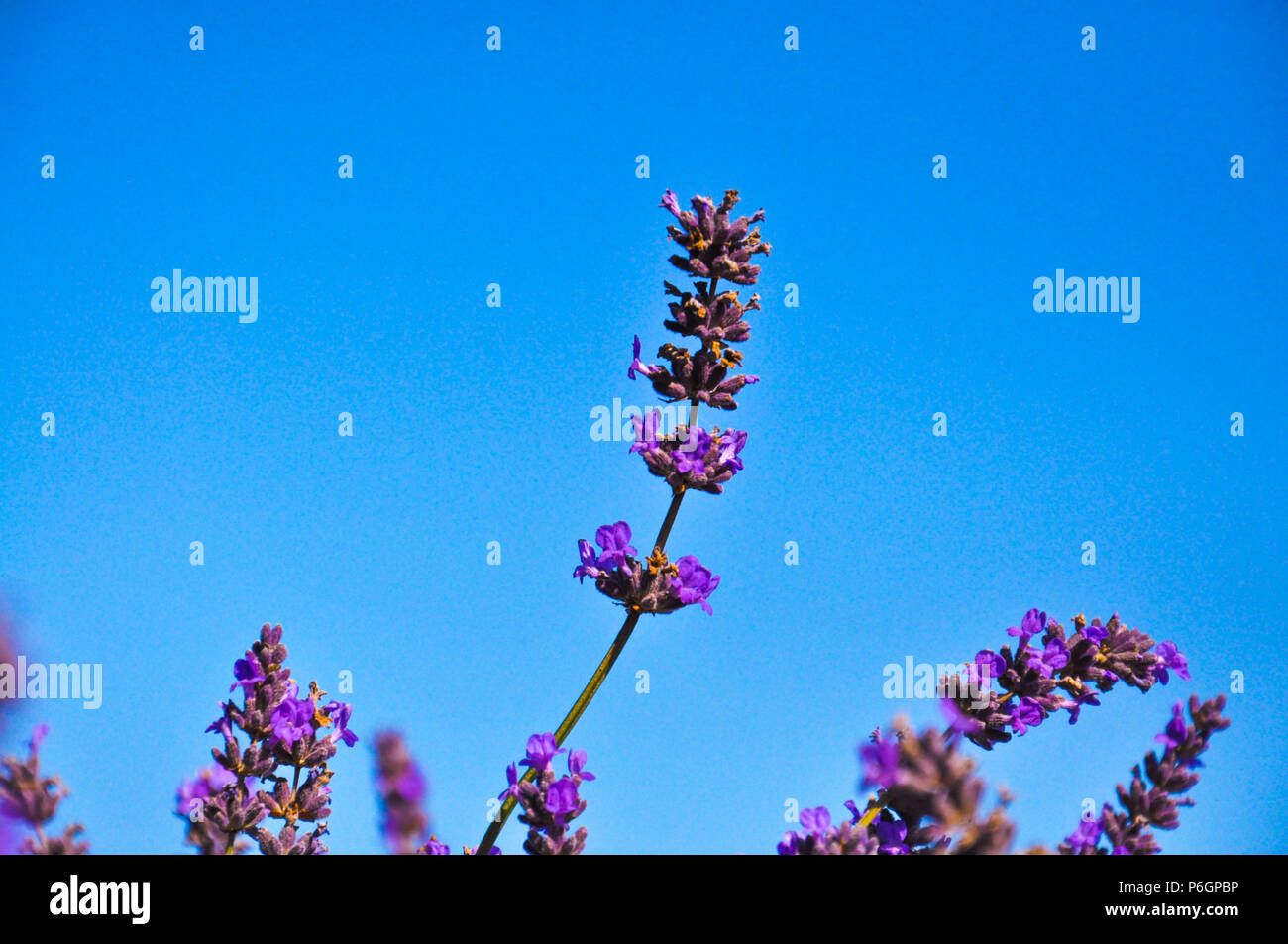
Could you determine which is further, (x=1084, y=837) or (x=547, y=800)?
(x=1084, y=837)

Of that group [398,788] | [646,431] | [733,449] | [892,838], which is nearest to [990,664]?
[892,838]

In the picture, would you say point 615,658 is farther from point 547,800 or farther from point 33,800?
point 33,800

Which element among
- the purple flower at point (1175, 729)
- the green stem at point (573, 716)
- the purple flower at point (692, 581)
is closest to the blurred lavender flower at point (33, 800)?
the green stem at point (573, 716)

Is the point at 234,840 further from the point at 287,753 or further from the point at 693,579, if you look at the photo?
the point at 693,579

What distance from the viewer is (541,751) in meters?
2.11

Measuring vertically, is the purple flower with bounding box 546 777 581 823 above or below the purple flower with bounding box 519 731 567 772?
below

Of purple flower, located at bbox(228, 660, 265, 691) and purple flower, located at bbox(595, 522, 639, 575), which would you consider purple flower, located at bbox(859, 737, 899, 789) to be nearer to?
purple flower, located at bbox(595, 522, 639, 575)

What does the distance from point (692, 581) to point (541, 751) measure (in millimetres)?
619

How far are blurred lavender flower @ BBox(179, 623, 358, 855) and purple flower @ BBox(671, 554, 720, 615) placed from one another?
101cm

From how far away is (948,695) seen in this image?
257 cm

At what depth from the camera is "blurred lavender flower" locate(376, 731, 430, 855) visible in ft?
12.2

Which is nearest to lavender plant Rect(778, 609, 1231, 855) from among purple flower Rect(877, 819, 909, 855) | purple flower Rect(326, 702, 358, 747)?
purple flower Rect(877, 819, 909, 855)

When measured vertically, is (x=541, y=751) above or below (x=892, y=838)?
above
